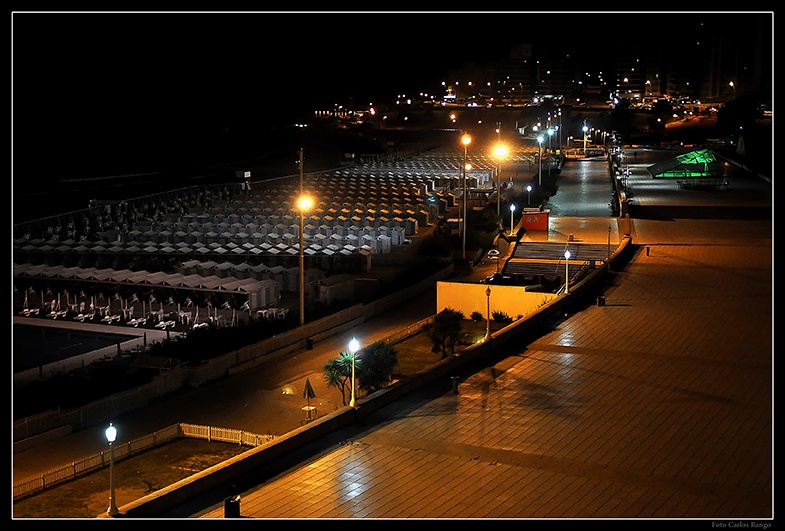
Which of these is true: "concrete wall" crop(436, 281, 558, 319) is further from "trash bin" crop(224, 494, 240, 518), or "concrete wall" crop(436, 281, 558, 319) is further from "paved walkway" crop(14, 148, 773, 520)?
"trash bin" crop(224, 494, 240, 518)

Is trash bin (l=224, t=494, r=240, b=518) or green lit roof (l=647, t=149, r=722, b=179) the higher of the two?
green lit roof (l=647, t=149, r=722, b=179)

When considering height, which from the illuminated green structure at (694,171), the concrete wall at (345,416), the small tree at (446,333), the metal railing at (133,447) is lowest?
the metal railing at (133,447)

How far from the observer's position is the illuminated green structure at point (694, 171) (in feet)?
152

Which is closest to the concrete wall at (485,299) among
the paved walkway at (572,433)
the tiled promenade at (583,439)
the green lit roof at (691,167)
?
the paved walkway at (572,433)

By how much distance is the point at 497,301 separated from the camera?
24.6 meters

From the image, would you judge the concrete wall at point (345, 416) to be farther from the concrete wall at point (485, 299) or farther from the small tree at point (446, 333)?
the small tree at point (446, 333)

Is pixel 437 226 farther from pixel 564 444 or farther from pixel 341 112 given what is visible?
pixel 341 112

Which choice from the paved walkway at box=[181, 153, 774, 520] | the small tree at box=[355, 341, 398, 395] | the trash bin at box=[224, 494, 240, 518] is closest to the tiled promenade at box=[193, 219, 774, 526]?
the paved walkway at box=[181, 153, 774, 520]

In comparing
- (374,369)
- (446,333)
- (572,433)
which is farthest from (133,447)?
(446,333)

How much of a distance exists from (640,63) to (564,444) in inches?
7362

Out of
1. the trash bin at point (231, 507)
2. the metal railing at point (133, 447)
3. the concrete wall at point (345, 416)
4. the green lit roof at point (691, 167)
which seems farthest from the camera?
the green lit roof at point (691, 167)

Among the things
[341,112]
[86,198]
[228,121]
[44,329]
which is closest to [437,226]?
[44,329]

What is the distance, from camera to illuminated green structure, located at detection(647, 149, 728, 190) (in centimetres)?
4638

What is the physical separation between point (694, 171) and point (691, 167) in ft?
1.62
